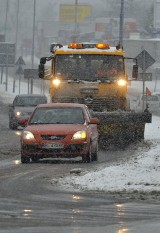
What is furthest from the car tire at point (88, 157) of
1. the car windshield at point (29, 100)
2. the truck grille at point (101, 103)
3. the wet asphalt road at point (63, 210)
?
the car windshield at point (29, 100)

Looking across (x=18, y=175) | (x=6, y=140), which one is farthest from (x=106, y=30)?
(x=18, y=175)

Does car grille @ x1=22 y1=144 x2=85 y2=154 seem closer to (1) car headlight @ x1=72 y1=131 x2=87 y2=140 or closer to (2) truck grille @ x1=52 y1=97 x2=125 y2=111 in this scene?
(1) car headlight @ x1=72 y1=131 x2=87 y2=140

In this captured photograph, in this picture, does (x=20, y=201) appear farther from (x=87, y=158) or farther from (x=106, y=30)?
(x=106, y=30)

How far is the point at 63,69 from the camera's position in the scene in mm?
27859

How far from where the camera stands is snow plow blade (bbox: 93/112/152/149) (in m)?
27.7

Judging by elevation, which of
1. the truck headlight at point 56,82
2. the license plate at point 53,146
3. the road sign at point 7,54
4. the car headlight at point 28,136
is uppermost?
the truck headlight at point 56,82

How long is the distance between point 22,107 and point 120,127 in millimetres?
11971

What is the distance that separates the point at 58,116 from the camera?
2208 cm

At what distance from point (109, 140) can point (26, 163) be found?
723cm

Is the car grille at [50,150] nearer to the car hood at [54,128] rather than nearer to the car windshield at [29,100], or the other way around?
the car hood at [54,128]

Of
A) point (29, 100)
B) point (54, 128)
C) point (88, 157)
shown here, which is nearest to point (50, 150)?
point (54, 128)

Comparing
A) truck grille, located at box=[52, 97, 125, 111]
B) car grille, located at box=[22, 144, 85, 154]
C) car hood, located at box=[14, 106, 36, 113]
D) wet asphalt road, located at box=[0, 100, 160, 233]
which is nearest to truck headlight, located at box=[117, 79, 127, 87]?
truck grille, located at box=[52, 97, 125, 111]

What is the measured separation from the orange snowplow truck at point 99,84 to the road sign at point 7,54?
49.7 m

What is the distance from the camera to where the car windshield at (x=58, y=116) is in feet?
71.5
